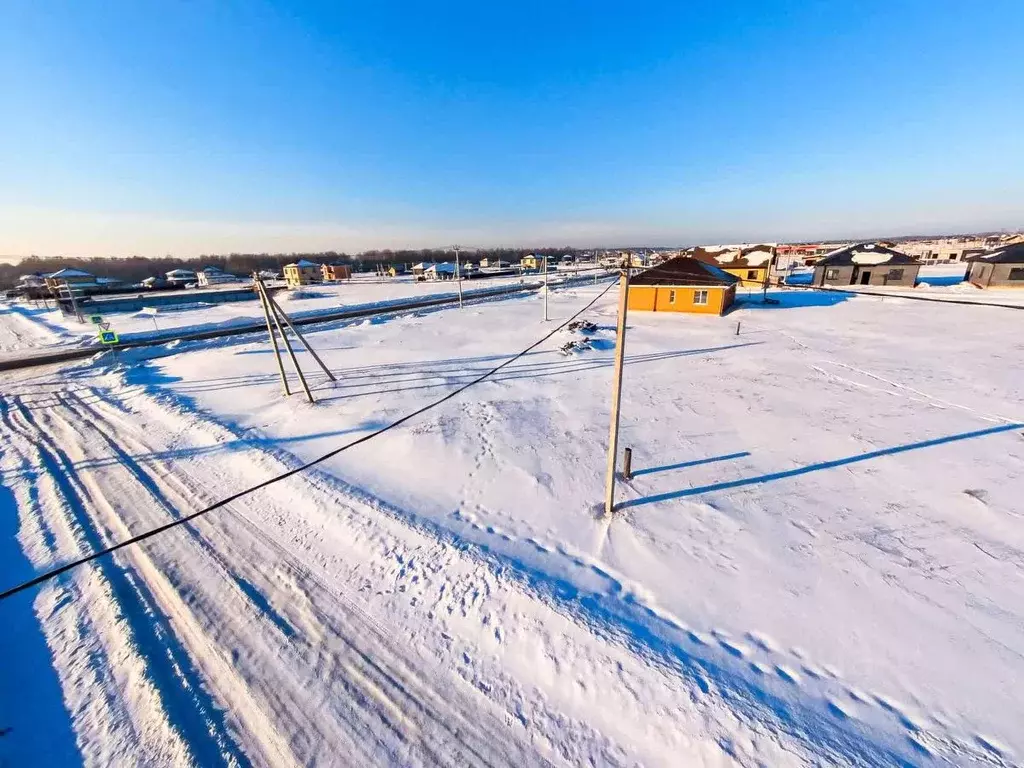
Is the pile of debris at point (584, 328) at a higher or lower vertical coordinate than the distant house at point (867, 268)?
lower

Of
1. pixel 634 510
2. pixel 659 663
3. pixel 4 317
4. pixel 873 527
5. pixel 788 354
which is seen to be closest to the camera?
pixel 659 663

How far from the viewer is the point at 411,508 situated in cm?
760

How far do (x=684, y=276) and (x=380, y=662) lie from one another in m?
29.9

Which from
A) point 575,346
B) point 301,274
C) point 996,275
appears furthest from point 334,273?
point 996,275

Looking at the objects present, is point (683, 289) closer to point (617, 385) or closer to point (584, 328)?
point (584, 328)

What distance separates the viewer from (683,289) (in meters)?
28.3

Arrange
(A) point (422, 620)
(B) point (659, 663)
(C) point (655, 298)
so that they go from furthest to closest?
(C) point (655, 298)
(A) point (422, 620)
(B) point (659, 663)

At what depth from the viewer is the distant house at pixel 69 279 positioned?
43150mm

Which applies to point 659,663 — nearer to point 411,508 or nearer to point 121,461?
point 411,508

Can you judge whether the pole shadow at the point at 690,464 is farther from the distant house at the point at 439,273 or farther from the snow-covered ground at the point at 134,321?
the distant house at the point at 439,273

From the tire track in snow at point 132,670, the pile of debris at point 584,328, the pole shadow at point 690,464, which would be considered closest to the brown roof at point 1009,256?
the pile of debris at point 584,328

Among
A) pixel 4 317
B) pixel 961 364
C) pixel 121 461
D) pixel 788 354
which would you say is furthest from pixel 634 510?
pixel 4 317

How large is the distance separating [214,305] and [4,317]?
1622cm

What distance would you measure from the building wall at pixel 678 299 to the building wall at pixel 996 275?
27.6 metres
